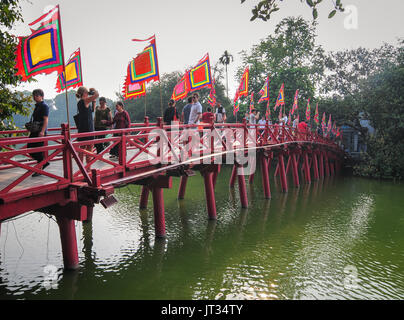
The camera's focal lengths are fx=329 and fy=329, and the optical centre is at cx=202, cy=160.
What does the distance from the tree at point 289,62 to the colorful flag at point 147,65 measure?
86.9 ft

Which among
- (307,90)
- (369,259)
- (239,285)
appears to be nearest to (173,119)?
(239,285)

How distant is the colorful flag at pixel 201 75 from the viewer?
13141mm

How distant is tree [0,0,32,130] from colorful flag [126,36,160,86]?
356cm

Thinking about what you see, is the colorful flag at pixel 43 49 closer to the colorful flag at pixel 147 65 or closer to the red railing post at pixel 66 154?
the red railing post at pixel 66 154

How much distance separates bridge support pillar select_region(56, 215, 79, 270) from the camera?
7695 millimetres

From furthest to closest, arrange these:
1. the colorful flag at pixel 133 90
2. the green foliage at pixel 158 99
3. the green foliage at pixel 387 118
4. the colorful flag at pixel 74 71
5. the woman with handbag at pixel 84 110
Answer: the green foliage at pixel 158 99 → the green foliage at pixel 387 118 → the colorful flag at pixel 133 90 → the colorful flag at pixel 74 71 → the woman with handbag at pixel 84 110

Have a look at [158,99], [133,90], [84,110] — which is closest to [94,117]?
[133,90]

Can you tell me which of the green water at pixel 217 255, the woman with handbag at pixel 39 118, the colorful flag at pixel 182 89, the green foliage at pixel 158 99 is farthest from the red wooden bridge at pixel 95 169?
the green foliage at pixel 158 99

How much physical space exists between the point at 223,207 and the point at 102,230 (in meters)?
6.23

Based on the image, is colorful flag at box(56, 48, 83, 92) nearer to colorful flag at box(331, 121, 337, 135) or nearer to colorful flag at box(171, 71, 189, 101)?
colorful flag at box(171, 71, 189, 101)

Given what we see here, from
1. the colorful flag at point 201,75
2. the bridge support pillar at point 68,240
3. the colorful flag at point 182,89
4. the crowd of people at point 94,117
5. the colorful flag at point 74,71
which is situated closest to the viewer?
the crowd of people at point 94,117

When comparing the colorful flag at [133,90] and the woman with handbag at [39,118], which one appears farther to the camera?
the colorful flag at [133,90]

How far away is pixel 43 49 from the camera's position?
23.1ft

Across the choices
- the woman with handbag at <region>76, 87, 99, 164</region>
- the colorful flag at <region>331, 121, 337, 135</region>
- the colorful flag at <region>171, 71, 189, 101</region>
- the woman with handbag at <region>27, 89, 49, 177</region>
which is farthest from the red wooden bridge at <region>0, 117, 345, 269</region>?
the colorful flag at <region>331, 121, 337, 135</region>
